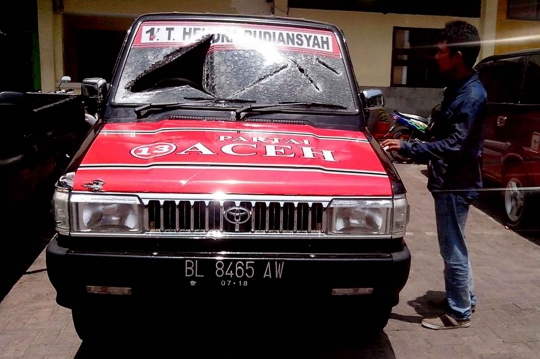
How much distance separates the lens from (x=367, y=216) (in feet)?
10.3

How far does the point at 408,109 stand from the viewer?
1409cm

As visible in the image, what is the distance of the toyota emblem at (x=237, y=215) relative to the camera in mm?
2980

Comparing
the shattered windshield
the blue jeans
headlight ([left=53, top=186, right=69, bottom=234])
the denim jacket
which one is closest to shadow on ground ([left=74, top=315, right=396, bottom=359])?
the blue jeans

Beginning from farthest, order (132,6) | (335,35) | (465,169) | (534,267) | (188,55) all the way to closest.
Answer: (132,6), (534,267), (335,35), (188,55), (465,169)

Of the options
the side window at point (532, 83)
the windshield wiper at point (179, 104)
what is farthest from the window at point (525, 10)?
the windshield wiper at point (179, 104)

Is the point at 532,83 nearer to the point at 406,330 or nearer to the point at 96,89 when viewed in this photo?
the point at 406,330

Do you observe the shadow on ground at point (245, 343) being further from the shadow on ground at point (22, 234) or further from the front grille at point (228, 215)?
the shadow on ground at point (22, 234)

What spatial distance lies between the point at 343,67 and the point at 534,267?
2777 millimetres

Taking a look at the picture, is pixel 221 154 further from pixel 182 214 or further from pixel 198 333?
pixel 198 333

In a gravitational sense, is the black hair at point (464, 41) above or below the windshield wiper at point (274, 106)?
above

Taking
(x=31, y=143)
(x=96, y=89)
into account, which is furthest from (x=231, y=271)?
(x=31, y=143)

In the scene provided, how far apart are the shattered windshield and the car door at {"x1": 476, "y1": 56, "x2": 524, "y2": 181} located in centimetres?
307

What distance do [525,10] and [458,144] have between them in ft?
41.0

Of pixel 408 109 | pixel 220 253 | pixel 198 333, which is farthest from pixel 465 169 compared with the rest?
pixel 408 109
